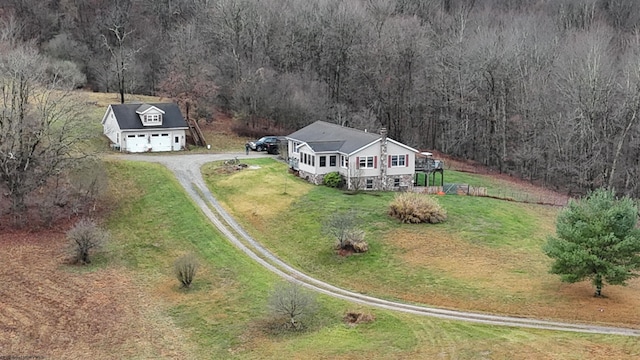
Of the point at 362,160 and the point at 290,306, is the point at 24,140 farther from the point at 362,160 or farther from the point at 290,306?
the point at 290,306

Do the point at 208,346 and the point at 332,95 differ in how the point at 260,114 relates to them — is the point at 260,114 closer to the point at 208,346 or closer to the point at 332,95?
the point at 332,95

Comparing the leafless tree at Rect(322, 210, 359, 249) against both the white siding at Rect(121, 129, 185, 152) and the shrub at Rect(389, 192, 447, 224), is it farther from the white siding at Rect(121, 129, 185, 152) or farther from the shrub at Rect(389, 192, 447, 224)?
the white siding at Rect(121, 129, 185, 152)

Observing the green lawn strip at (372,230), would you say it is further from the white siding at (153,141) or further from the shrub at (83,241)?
the shrub at (83,241)

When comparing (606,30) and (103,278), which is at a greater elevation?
(606,30)

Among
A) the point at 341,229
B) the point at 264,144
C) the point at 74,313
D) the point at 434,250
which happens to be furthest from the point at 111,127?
the point at 434,250

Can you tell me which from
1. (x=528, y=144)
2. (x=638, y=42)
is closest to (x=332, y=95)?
(x=528, y=144)

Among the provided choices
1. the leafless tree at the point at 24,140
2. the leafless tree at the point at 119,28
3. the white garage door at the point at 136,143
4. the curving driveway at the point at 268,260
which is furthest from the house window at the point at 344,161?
the leafless tree at the point at 119,28
